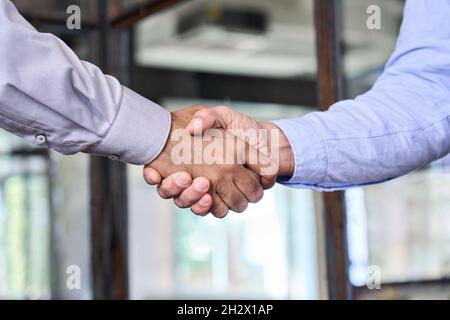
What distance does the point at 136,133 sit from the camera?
1185 mm

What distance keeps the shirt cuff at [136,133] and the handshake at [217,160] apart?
20 mm

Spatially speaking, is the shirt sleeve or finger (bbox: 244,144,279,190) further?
finger (bbox: 244,144,279,190)

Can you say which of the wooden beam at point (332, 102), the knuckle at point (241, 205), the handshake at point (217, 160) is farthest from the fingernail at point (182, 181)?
the wooden beam at point (332, 102)

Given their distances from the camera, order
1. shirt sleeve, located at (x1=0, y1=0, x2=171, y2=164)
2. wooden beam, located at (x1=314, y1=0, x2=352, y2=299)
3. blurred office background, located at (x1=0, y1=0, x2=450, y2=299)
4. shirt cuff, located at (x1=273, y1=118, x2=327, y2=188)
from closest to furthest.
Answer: shirt sleeve, located at (x1=0, y1=0, x2=171, y2=164)
shirt cuff, located at (x1=273, y1=118, x2=327, y2=188)
wooden beam, located at (x1=314, y1=0, x2=352, y2=299)
blurred office background, located at (x1=0, y1=0, x2=450, y2=299)

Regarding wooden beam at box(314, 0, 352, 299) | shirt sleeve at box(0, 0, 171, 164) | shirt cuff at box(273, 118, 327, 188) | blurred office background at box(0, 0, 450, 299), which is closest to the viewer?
shirt sleeve at box(0, 0, 171, 164)

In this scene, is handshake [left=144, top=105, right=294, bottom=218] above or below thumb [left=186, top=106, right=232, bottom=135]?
below

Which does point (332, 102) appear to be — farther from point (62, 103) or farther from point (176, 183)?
point (62, 103)

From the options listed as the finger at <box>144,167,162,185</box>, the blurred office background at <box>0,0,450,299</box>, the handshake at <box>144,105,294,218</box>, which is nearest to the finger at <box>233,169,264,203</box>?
the handshake at <box>144,105,294,218</box>

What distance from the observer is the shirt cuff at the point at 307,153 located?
121 centimetres

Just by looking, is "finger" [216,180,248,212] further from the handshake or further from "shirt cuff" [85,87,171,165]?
"shirt cuff" [85,87,171,165]

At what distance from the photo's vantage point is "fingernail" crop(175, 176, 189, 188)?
1231mm

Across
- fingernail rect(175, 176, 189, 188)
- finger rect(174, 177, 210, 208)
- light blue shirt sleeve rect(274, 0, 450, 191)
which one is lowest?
finger rect(174, 177, 210, 208)

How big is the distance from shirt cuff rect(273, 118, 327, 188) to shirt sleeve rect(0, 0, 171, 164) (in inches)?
7.9

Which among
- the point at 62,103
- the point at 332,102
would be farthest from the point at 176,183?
the point at 332,102
